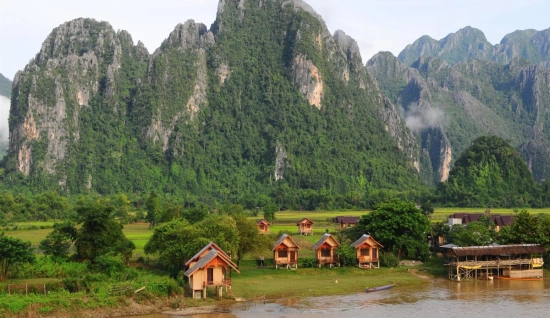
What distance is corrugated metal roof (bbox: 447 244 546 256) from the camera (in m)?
36.5

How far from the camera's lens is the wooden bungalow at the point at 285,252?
3722cm

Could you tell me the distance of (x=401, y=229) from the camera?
40.4 metres

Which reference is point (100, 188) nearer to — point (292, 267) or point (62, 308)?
point (292, 267)

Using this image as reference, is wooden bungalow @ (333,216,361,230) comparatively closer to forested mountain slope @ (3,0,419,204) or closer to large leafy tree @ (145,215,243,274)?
large leafy tree @ (145,215,243,274)

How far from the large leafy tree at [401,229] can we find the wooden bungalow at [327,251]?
3.47 m

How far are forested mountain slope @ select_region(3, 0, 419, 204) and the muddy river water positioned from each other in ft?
212

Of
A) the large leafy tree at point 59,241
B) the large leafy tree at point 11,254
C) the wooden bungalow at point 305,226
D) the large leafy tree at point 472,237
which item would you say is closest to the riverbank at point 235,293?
the large leafy tree at point 11,254

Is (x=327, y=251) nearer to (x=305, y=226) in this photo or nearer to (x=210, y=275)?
(x=210, y=275)

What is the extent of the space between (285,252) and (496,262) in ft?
41.2

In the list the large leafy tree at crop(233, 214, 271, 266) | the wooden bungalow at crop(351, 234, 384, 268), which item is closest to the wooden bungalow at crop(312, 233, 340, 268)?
the wooden bungalow at crop(351, 234, 384, 268)

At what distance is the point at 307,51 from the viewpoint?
4815 inches

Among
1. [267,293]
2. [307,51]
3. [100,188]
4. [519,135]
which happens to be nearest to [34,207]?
[100,188]

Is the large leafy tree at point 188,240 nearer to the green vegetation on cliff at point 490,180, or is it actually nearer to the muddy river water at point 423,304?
the muddy river water at point 423,304

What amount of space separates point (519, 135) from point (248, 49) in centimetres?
8638
